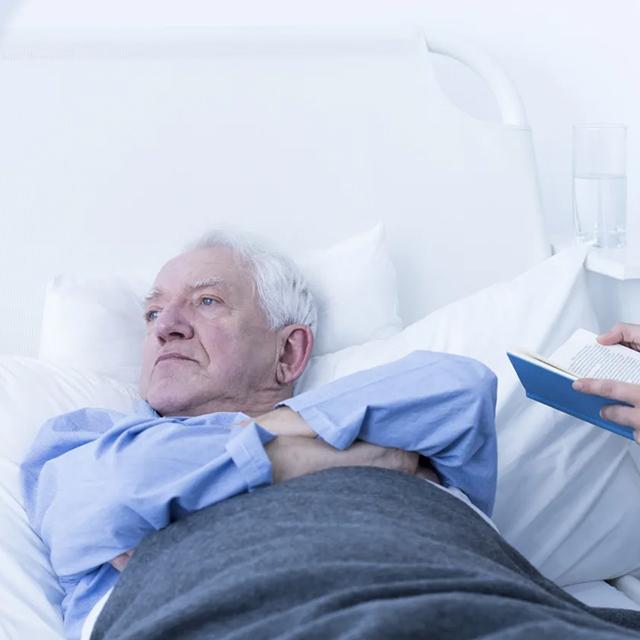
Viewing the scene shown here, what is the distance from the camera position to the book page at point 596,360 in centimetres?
156

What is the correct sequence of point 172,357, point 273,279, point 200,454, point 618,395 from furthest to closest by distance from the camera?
point 273,279 < point 172,357 < point 618,395 < point 200,454

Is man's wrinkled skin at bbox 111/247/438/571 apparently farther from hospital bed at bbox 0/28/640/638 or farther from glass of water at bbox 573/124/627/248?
glass of water at bbox 573/124/627/248

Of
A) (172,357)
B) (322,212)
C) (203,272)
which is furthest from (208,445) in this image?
(322,212)

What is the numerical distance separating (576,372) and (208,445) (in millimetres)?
556

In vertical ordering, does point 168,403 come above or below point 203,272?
below

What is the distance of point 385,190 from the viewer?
6.93 ft

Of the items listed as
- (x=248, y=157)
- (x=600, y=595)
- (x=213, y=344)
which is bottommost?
(x=600, y=595)

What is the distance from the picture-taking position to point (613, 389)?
1452mm

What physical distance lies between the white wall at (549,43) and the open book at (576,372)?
76cm

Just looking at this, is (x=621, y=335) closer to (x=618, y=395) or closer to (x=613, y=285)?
(x=618, y=395)

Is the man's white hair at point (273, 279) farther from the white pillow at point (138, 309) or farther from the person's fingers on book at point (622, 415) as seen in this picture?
the person's fingers on book at point (622, 415)

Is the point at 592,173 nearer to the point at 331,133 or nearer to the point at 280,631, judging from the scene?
the point at 331,133

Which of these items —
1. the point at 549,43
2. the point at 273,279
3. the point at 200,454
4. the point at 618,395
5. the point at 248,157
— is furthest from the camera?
the point at 549,43

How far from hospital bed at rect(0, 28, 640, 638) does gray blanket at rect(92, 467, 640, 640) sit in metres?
0.47
